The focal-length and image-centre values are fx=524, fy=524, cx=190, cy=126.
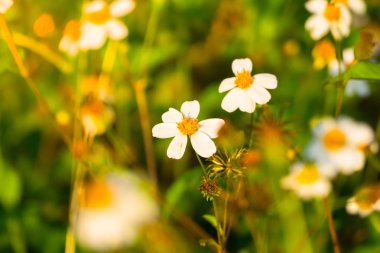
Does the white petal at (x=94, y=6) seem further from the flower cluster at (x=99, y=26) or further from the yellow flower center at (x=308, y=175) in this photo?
the yellow flower center at (x=308, y=175)

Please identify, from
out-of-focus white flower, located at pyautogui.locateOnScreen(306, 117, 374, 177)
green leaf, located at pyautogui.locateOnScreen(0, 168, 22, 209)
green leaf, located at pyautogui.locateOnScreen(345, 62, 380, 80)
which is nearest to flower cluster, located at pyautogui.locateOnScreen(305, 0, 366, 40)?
green leaf, located at pyautogui.locateOnScreen(345, 62, 380, 80)

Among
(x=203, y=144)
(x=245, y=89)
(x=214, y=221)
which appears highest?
(x=245, y=89)

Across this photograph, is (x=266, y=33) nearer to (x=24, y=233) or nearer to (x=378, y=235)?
(x=378, y=235)

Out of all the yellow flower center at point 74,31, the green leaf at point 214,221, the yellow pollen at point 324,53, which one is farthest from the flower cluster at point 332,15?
the yellow flower center at point 74,31

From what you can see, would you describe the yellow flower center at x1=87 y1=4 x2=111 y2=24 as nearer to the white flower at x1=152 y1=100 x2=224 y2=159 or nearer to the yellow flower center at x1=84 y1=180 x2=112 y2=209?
→ the yellow flower center at x1=84 y1=180 x2=112 y2=209

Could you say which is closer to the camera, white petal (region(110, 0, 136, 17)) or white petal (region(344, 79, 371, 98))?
white petal (region(110, 0, 136, 17))

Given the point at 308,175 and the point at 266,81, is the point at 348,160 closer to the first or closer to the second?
the point at 308,175

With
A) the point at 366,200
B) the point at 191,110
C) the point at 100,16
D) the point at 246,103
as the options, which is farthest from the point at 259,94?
the point at 100,16
